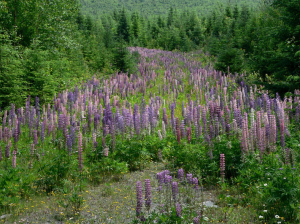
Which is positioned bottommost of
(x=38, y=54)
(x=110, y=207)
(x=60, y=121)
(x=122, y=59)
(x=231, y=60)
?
(x=110, y=207)

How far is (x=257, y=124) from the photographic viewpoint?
6020 mm

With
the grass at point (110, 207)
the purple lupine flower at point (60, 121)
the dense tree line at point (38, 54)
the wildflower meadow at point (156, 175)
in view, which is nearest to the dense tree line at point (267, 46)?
the wildflower meadow at point (156, 175)

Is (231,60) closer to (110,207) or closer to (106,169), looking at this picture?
(106,169)

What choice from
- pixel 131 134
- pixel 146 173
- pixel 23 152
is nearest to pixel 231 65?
pixel 131 134

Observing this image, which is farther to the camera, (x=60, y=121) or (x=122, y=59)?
→ (x=122, y=59)

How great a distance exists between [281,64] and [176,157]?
255 inches

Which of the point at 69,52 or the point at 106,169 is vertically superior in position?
the point at 69,52

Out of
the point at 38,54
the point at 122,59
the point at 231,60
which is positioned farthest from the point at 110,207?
the point at 231,60

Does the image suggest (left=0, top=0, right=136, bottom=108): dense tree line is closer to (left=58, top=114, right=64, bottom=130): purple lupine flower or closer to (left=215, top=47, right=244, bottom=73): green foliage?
(left=58, top=114, right=64, bottom=130): purple lupine flower

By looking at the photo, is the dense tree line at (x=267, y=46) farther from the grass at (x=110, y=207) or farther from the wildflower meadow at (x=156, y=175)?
the grass at (x=110, y=207)

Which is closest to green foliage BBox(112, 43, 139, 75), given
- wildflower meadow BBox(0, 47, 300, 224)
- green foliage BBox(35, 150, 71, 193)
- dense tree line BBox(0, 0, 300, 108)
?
dense tree line BBox(0, 0, 300, 108)

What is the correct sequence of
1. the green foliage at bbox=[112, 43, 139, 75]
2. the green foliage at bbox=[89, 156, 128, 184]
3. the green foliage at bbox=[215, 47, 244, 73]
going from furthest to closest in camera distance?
the green foliage at bbox=[112, 43, 139, 75], the green foliage at bbox=[215, 47, 244, 73], the green foliage at bbox=[89, 156, 128, 184]

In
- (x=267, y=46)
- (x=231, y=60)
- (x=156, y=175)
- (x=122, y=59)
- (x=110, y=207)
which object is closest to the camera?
(x=110, y=207)

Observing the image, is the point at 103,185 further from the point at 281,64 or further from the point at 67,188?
Answer: the point at 281,64
